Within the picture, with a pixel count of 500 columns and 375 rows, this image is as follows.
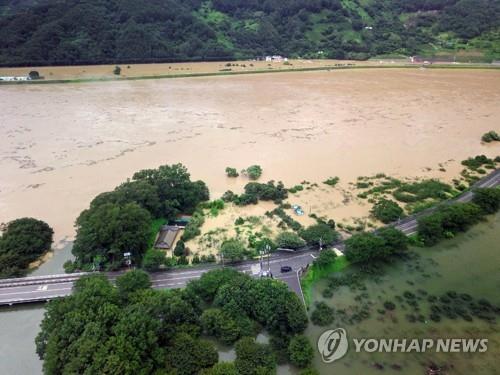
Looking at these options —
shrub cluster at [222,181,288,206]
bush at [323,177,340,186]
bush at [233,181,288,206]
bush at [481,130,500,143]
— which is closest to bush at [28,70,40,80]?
shrub cluster at [222,181,288,206]

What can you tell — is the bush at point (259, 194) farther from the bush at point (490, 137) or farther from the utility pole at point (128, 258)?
the bush at point (490, 137)

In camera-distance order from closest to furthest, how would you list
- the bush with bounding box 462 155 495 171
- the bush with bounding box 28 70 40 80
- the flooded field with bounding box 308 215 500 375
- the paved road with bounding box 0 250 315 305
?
the flooded field with bounding box 308 215 500 375
the paved road with bounding box 0 250 315 305
the bush with bounding box 462 155 495 171
the bush with bounding box 28 70 40 80

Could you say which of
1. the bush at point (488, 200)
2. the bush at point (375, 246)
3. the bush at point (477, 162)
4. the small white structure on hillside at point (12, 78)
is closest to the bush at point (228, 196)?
the bush at point (375, 246)

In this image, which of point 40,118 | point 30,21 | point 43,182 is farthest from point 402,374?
point 30,21

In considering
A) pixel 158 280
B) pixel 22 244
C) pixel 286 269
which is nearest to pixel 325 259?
pixel 286 269

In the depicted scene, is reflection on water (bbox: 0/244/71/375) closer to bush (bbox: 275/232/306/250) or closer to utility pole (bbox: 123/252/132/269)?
utility pole (bbox: 123/252/132/269)

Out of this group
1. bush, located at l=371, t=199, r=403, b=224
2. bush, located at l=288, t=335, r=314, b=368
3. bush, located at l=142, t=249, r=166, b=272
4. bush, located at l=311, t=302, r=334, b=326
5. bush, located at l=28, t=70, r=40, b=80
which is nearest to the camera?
bush, located at l=288, t=335, r=314, b=368

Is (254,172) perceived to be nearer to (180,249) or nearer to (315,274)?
(180,249)
